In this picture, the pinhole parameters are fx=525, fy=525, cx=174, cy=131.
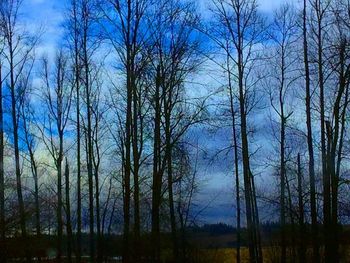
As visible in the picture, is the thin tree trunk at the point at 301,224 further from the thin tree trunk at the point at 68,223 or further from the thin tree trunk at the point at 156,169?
the thin tree trunk at the point at 68,223

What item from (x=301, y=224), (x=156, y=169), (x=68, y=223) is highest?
(x=156, y=169)

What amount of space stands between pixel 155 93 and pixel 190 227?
1500 centimetres

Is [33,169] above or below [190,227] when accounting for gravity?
above

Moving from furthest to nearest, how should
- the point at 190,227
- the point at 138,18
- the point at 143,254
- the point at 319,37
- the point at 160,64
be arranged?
the point at 190,227, the point at 143,254, the point at 160,64, the point at 319,37, the point at 138,18

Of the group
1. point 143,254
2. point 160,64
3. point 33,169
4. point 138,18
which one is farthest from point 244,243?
point 138,18

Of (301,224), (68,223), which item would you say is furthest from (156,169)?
(301,224)

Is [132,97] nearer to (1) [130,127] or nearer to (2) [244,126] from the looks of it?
(1) [130,127]

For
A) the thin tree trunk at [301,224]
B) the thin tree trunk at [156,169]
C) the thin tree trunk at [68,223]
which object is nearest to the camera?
the thin tree trunk at [156,169]

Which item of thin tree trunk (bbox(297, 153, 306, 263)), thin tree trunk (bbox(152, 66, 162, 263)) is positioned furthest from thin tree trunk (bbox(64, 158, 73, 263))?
thin tree trunk (bbox(297, 153, 306, 263))

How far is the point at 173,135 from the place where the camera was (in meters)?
27.1

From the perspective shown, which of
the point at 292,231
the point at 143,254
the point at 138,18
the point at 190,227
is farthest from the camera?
the point at 190,227

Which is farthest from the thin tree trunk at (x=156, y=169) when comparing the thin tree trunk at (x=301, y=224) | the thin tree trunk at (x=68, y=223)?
the thin tree trunk at (x=301, y=224)

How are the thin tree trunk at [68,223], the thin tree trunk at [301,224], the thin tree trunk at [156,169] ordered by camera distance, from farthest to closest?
the thin tree trunk at [68,223], the thin tree trunk at [301,224], the thin tree trunk at [156,169]

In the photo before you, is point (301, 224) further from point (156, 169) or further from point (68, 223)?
point (68, 223)
